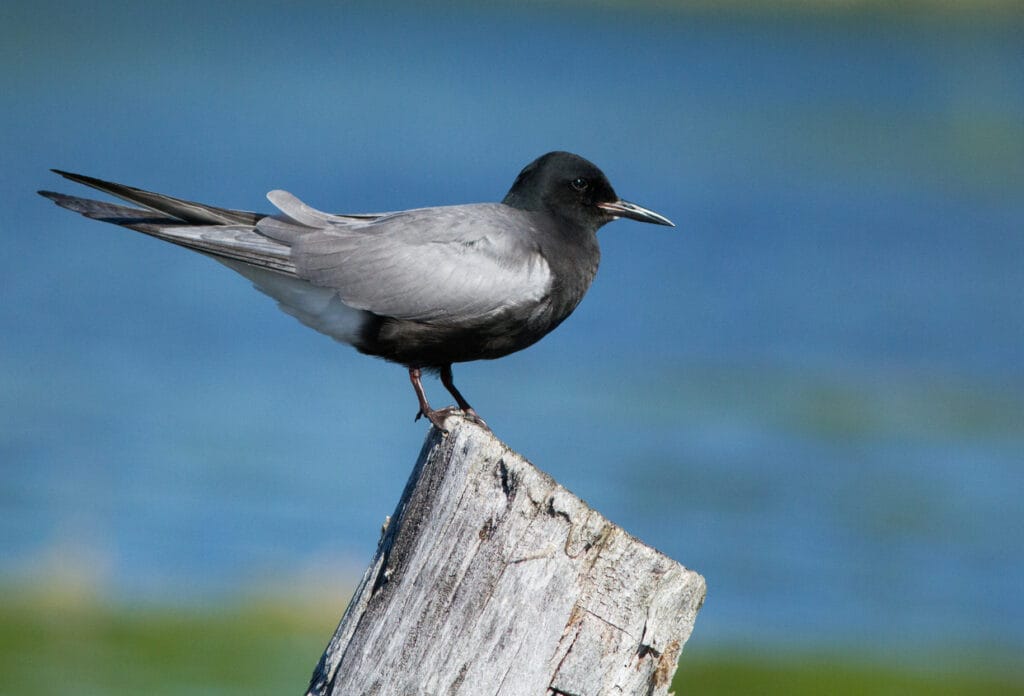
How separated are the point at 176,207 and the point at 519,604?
2.88 metres

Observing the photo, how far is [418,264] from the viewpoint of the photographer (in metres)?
6.85

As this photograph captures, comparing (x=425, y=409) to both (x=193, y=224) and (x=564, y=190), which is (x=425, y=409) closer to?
(x=193, y=224)

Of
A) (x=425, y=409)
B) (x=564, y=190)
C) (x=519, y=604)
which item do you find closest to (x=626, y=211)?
(x=564, y=190)

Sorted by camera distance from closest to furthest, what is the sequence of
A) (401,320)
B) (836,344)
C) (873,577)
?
(401,320)
(873,577)
(836,344)

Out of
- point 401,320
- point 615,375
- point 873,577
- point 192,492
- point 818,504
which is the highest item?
point 615,375

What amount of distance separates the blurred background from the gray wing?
5.91 m

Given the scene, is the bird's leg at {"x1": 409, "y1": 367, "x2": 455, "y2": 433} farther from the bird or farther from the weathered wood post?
the weathered wood post

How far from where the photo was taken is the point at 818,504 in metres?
16.1

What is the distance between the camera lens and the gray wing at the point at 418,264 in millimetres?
6766

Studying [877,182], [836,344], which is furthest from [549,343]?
[877,182]

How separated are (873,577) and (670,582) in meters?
10.8

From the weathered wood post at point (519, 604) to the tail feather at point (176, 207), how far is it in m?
2.25

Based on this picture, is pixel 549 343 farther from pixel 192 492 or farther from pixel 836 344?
pixel 192 492

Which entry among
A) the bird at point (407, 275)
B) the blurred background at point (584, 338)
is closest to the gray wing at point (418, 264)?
the bird at point (407, 275)
